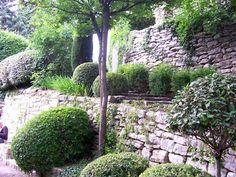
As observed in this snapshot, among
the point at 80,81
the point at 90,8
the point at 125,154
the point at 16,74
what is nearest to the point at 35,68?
the point at 16,74

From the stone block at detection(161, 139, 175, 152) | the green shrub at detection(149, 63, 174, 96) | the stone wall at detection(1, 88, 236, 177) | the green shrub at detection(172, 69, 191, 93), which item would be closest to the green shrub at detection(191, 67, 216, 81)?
the green shrub at detection(172, 69, 191, 93)

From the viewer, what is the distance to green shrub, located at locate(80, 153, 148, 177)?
401 cm

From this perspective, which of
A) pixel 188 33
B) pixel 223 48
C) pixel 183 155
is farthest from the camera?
pixel 188 33

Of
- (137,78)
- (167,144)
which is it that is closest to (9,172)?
(137,78)

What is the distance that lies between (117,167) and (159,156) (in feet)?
2.30

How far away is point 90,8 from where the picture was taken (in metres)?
5.42

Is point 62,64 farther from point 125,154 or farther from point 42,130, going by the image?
point 125,154

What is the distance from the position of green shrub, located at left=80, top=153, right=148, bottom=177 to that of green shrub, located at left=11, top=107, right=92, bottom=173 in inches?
59.7

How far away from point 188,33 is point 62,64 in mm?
4149

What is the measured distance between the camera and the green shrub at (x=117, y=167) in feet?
13.2

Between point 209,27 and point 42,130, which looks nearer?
point 42,130

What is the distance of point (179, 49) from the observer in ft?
27.0

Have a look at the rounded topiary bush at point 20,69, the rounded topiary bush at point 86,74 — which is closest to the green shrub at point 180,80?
the rounded topiary bush at point 86,74

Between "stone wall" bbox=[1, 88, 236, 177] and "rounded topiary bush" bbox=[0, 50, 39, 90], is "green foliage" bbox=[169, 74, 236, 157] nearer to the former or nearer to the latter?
"stone wall" bbox=[1, 88, 236, 177]
